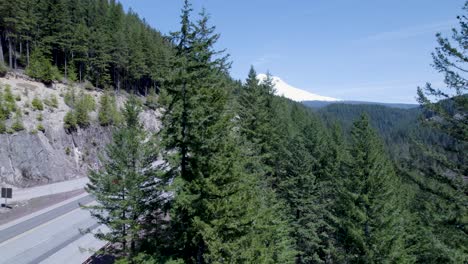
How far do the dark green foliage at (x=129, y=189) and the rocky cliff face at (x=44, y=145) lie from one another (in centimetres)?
1694

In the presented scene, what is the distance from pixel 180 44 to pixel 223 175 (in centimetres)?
600

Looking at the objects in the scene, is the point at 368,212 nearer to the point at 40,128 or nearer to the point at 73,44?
the point at 40,128

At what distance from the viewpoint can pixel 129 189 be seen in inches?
551

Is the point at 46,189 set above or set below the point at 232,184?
below

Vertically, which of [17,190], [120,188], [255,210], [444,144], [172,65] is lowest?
[17,190]

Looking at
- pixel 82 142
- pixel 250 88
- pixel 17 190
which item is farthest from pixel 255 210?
pixel 82 142

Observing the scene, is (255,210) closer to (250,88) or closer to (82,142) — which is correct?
(250,88)

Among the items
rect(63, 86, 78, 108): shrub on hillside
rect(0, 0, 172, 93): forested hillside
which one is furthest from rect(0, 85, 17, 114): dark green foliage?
rect(0, 0, 172, 93): forested hillside

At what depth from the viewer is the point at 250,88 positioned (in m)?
26.4

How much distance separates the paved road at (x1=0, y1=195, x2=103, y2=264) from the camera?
17500 millimetres

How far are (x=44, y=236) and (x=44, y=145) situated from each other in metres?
15.8

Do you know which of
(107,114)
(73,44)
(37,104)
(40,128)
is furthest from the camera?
(73,44)

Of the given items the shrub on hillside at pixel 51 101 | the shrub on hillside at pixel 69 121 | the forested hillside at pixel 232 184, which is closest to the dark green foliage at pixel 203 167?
the forested hillside at pixel 232 184

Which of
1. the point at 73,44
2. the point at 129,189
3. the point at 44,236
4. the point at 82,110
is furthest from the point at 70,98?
the point at 129,189
